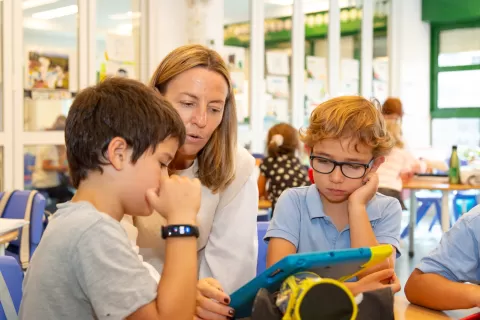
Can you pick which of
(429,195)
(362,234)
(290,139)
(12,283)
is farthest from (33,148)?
(429,195)

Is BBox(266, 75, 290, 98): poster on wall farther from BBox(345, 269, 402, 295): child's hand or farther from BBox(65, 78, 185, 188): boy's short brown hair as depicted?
BBox(65, 78, 185, 188): boy's short brown hair

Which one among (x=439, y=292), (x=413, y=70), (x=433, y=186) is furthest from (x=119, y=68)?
(x=413, y=70)

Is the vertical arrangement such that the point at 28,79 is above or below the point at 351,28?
below

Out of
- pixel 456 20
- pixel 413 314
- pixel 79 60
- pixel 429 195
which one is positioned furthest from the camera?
pixel 456 20

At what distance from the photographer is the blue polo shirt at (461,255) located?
166 centimetres

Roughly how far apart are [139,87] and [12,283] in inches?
30.3

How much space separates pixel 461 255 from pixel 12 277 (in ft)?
3.87

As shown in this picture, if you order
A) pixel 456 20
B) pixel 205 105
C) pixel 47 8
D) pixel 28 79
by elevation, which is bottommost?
pixel 205 105

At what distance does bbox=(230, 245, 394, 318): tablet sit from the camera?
0.95 m

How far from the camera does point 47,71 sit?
5.48m

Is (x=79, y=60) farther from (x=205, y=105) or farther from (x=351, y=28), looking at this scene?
(x=351, y=28)

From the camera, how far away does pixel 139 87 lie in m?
1.31

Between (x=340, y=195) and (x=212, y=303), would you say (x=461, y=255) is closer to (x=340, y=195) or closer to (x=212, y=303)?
(x=340, y=195)

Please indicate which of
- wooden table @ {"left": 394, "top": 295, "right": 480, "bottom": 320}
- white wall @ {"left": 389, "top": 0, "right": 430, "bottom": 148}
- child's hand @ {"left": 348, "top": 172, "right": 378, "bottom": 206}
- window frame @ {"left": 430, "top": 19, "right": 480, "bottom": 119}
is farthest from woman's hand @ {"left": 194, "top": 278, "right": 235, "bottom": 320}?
window frame @ {"left": 430, "top": 19, "right": 480, "bottom": 119}
